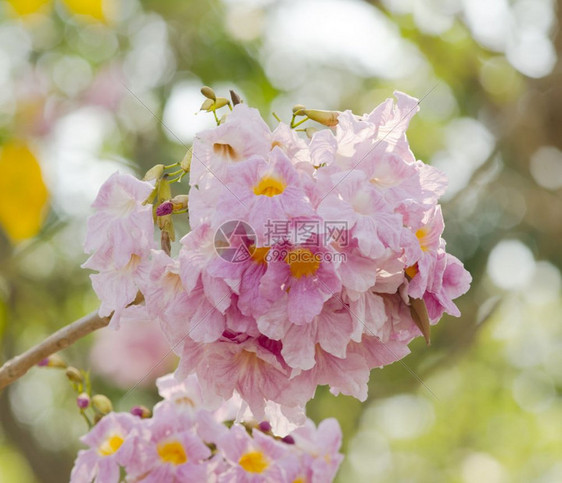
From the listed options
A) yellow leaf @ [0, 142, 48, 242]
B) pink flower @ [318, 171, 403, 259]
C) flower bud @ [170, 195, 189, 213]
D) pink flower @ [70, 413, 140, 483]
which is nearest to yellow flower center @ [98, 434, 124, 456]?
pink flower @ [70, 413, 140, 483]

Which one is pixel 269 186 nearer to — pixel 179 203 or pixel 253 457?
pixel 179 203

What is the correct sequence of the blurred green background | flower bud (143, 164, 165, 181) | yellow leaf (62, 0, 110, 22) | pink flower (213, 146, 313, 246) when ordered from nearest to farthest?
1. pink flower (213, 146, 313, 246)
2. flower bud (143, 164, 165, 181)
3. yellow leaf (62, 0, 110, 22)
4. the blurred green background

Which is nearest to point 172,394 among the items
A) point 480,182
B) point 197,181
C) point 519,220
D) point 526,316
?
point 197,181

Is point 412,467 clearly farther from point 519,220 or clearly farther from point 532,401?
point 519,220

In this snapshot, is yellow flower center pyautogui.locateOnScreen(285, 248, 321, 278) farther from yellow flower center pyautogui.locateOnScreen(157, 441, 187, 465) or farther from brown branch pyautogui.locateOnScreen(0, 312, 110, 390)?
yellow flower center pyautogui.locateOnScreen(157, 441, 187, 465)

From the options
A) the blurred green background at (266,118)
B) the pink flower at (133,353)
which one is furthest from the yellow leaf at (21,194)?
the pink flower at (133,353)

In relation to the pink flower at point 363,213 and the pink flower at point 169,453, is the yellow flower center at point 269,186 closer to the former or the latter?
the pink flower at point 363,213

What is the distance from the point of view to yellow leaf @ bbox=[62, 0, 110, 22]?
1196 millimetres

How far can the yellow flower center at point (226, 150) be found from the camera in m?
0.79

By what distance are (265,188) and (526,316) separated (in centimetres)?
485

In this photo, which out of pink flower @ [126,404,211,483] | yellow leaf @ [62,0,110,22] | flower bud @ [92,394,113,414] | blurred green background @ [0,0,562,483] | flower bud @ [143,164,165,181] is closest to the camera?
flower bud @ [143,164,165,181]

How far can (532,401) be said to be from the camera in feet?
19.3

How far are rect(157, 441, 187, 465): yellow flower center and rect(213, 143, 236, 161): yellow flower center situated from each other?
421 mm

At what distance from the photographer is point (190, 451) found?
0.97m
